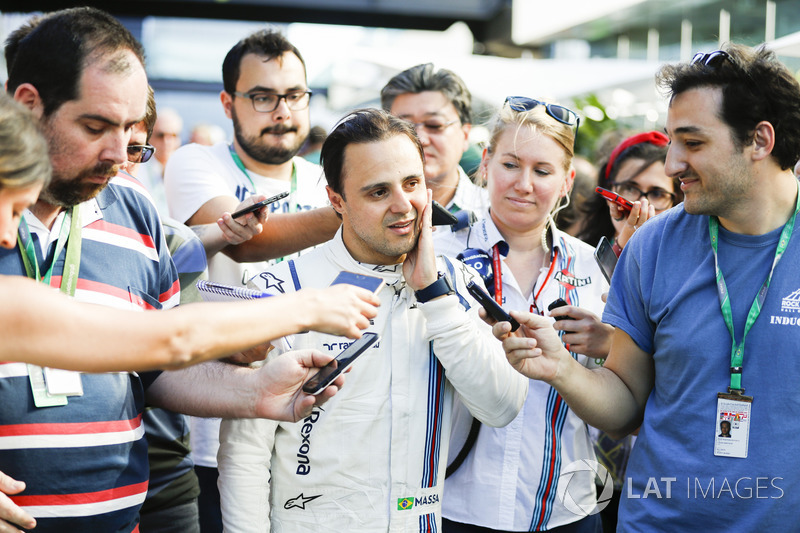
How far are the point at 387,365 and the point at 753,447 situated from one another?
113 cm

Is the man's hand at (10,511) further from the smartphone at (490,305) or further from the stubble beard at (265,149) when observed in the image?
the stubble beard at (265,149)

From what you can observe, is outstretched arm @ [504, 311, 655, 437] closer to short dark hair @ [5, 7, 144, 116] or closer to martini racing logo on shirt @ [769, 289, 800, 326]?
martini racing logo on shirt @ [769, 289, 800, 326]

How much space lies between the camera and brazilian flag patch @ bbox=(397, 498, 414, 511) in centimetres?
229

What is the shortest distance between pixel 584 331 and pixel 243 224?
1380 mm

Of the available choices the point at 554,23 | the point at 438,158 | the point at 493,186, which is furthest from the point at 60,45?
the point at 554,23

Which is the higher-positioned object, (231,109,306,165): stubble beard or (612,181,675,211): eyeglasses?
(231,109,306,165): stubble beard

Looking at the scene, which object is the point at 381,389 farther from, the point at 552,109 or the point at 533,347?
the point at 552,109

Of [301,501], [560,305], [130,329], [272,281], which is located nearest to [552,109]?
[560,305]

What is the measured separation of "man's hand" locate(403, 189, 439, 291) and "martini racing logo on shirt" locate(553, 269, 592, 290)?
0.74 meters

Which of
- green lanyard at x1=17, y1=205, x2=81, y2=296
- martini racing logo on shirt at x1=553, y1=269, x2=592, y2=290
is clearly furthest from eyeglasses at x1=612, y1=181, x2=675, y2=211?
green lanyard at x1=17, y1=205, x2=81, y2=296

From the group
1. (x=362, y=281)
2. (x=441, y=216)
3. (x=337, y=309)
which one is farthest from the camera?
(x=441, y=216)

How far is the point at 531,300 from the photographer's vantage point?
9.46ft

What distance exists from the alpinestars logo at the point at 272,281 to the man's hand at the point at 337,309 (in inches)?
27.5

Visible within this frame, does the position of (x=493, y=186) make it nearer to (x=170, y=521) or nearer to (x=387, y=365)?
(x=387, y=365)
